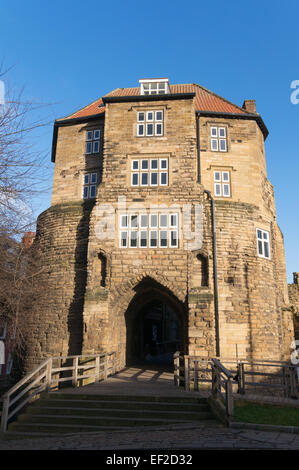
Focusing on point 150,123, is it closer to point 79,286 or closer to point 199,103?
point 199,103

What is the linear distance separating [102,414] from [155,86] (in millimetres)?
A: 17372

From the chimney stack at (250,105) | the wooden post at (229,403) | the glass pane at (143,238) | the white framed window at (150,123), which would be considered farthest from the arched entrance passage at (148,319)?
the chimney stack at (250,105)

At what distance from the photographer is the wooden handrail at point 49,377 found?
799 centimetres

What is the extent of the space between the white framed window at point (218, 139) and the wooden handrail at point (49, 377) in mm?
11253

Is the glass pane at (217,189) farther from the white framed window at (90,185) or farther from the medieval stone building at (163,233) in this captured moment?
the white framed window at (90,185)

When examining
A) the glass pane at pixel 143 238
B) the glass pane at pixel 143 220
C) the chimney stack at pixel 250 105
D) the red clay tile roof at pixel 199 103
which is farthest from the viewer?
the chimney stack at pixel 250 105

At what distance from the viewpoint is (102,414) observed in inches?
333

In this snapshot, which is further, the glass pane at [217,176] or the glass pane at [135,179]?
the glass pane at [217,176]

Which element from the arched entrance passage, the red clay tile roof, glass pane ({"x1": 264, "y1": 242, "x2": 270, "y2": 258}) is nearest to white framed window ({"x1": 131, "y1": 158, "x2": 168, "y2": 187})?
the red clay tile roof

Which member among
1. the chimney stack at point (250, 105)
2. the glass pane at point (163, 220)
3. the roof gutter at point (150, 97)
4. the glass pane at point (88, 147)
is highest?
the chimney stack at point (250, 105)

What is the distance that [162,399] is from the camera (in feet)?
29.6
